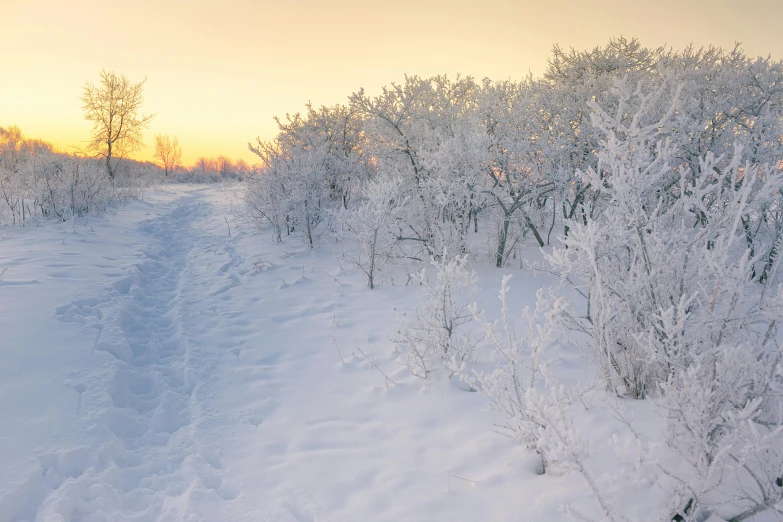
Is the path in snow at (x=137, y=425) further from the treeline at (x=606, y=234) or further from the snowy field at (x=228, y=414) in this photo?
the treeline at (x=606, y=234)

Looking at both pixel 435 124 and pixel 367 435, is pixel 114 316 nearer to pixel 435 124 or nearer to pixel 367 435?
pixel 367 435

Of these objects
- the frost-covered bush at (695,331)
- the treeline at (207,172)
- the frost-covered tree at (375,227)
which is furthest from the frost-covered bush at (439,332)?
the treeline at (207,172)

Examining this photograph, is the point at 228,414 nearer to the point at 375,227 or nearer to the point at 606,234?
the point at 606,234

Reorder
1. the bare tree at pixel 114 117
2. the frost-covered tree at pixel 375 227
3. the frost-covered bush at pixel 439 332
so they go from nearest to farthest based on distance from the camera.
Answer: the frost-covered bush at pixel 439 332 < the frost-covered tree at pixel 375 227 < the bare tree at pixel 114 117

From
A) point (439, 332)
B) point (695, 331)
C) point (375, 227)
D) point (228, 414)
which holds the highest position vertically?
point (375, 227)

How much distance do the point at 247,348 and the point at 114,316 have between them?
1.65 meters

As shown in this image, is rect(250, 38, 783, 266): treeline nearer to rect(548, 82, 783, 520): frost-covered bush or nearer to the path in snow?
rect(548, 82, 783, 520): frost-covered bush

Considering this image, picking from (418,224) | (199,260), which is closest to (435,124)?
(418,224)

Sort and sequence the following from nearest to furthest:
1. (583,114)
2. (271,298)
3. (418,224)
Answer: (271,298) < (583,114) < (418,224)

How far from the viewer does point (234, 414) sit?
3.57 metres

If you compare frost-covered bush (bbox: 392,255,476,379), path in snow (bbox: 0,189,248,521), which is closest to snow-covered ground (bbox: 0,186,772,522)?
path in snow (bbox: 0,189,248,521)

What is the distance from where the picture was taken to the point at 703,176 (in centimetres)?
252

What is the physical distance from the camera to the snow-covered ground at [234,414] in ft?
8.13

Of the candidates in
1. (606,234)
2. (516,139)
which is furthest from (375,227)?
(606,234)
